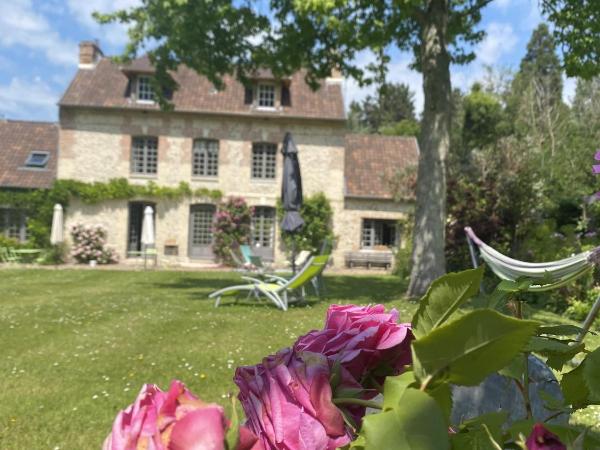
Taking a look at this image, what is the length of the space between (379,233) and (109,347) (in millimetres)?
15666

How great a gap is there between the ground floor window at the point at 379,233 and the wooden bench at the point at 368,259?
0.59 meters

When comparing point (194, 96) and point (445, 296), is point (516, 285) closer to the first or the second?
point (445, 296)

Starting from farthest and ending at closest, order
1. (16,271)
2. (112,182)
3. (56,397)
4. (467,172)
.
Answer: (112,182)
(16,271)
(467,172)
(56,397)

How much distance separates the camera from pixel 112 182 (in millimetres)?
19000

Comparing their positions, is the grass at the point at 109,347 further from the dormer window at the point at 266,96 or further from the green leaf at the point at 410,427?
the dormer window at the point at 266,96

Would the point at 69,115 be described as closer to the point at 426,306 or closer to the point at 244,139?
the point at 244,139

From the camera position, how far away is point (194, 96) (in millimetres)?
20000

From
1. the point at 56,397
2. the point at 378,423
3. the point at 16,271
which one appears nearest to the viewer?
the point at 378,423

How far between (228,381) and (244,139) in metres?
15.7

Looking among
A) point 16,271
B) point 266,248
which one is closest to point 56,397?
point 16,271

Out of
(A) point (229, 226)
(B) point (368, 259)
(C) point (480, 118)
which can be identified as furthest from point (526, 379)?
(C) point (480, 118)

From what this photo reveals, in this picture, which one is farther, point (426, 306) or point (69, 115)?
point (69, 115)

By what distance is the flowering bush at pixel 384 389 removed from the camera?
0.38 metres

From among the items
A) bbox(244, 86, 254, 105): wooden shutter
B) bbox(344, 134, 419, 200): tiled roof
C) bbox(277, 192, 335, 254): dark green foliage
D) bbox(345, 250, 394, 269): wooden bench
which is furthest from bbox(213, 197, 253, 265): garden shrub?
bbox(344, 134, 419, 200): tiled roof
